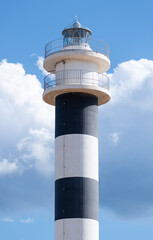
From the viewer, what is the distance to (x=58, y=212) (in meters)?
34.9

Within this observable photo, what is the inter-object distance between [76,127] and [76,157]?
164 cm

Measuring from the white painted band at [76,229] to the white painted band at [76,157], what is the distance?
7.95ft

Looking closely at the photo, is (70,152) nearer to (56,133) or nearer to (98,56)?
(56,133)

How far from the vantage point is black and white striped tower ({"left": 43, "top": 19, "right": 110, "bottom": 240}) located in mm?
34531

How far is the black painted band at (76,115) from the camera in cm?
3572

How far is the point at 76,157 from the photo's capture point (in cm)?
3525

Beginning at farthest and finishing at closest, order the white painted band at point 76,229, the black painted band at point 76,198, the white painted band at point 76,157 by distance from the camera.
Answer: the white painted band at point 76,157 < the black painted band at point 76,198 < the white painted band at point 76,229

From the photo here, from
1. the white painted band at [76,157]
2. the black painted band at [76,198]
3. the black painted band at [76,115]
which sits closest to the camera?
the black painted band at [76,198]

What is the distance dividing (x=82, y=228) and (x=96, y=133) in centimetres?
539

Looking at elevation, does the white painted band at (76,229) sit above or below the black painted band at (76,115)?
below

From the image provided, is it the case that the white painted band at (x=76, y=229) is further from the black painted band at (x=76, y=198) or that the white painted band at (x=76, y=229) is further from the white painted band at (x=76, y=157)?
the white painted band at (x=76, y=157)

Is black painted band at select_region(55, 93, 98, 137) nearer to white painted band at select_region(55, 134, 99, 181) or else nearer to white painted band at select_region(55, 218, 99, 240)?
white painted band at select_region(55, 134, 99, 181)

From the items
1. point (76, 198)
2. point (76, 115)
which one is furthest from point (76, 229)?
point (76, 115)

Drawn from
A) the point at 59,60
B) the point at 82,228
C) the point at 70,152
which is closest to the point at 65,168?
the point at 70,152
